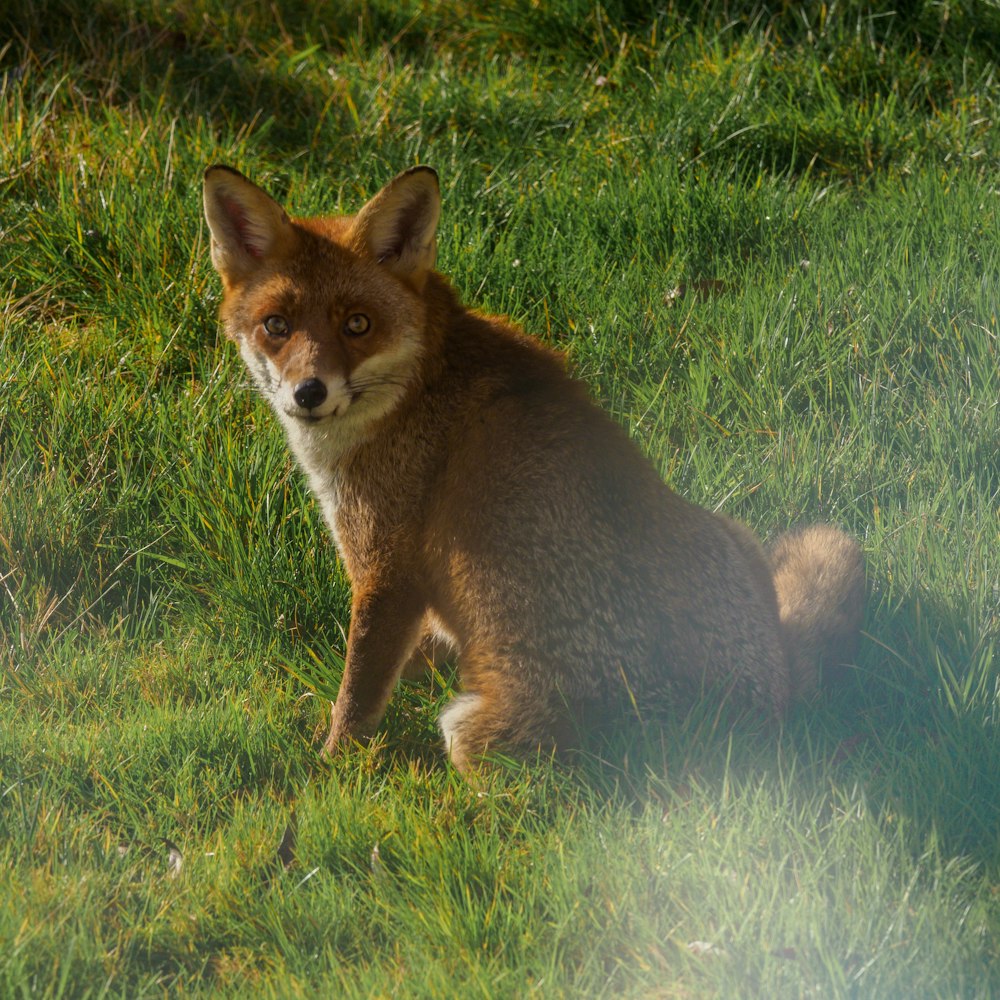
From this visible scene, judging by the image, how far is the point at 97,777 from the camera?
4.27m

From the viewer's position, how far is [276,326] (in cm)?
452

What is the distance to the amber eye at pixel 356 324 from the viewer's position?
14.7 ft

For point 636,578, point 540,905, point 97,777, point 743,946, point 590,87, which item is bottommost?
point 97,777

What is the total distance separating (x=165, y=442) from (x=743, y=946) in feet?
11.6

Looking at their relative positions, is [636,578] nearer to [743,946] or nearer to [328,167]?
[743,946]

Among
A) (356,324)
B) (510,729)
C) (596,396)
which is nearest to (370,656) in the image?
(510,729)

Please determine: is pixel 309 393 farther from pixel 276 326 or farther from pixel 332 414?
pixel 276 326

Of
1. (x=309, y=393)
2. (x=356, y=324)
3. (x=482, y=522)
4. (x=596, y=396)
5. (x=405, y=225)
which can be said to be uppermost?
(x=405, y=225)

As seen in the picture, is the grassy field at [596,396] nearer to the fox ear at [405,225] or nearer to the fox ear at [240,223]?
the fox ear at [240,223]

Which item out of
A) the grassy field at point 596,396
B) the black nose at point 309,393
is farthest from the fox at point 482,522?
the grassy field at point 596,396

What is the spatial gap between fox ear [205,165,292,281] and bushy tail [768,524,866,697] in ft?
7.69

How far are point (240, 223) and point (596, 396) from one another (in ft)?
6.51

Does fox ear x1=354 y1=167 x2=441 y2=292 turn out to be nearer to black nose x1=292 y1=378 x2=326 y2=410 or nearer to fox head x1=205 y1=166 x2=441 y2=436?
fox head x1=205 y1=166 x2=441 y2=436

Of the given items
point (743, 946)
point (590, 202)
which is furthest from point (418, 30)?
point (743, 946)
